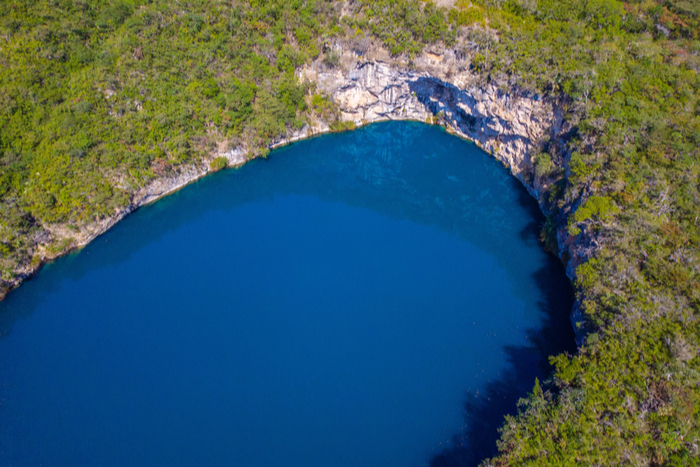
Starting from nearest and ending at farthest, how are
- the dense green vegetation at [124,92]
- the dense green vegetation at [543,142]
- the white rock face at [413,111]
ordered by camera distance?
the dense green vegetation at [543,142]
the dense green vegetation at [124,92]
the white rock face at [413,111]

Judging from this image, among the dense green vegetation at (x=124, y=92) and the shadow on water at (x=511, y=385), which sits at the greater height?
the dense green vegetation at (x=124, y=92)

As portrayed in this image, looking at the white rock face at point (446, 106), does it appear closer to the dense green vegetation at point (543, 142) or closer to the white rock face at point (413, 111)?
the white rock face at point (413, 111)

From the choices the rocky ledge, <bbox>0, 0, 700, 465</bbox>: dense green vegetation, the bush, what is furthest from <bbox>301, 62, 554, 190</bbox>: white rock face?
the bush

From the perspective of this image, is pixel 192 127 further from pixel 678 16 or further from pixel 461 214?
pixel 678 16

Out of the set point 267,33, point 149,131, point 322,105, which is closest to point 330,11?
point 267,33

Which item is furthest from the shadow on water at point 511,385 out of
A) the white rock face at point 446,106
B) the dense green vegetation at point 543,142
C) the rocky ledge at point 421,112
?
the white rock face at point 446,106

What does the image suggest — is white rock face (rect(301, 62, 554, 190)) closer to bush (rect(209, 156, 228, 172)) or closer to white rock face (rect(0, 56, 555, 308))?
white rock face (rect(0, 56, 555, 308))

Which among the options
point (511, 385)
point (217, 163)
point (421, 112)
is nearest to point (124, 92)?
point (217, 163)
